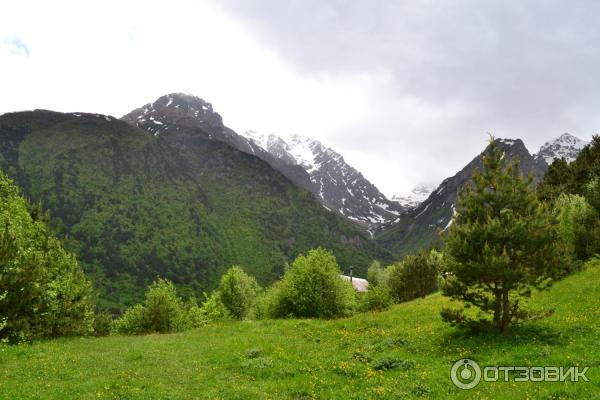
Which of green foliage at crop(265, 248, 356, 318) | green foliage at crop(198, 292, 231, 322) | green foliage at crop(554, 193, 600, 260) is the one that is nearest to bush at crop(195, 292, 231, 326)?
green foliage at crop(198, 292, 231, 322)

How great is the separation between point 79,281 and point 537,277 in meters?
38.8

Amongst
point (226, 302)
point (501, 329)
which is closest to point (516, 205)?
point (501, 329)

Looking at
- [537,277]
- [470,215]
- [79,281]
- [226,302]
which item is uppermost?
[470,215]

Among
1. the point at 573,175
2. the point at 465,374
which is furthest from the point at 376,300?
the point at 573,175

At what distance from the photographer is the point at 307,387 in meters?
18.7

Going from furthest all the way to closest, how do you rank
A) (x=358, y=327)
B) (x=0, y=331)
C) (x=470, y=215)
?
(x=358, y=327) < (x=0, y=331) < (x=470, y=215)

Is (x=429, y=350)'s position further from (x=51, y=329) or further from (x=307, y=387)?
(x=51, y=329)

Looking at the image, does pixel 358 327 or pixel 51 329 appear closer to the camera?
Result: pixel 358 327

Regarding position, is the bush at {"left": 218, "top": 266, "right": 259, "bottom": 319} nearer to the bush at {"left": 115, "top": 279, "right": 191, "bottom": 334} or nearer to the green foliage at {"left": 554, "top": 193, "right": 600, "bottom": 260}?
the bush at {"left": 115, "top": 279, "right": 191, "bottom": 334}

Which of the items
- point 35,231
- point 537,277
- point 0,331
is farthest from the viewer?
point 35,231

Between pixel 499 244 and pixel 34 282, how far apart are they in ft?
104

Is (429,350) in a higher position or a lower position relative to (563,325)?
lower

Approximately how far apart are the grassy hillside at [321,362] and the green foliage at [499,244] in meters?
2.30

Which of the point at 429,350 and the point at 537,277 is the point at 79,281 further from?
the point at 537,277
